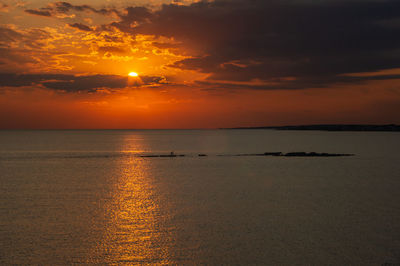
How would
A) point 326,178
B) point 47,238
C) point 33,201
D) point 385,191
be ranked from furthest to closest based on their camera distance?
point 326,178, point 385,191, point 33,201, point 47,238

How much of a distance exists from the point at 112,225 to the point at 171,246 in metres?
5.54

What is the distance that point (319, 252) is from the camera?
17969mm

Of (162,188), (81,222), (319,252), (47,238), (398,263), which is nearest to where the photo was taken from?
(398,263)

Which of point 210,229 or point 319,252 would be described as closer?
point 319,252

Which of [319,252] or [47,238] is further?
[47,238]

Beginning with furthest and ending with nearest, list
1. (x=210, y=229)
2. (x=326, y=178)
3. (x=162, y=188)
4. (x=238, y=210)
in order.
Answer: (x=326, y=178), (x=162, y=188), (x=238, y=210), (x=210, y=229)

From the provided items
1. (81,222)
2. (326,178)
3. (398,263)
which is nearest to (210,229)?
(81,222)

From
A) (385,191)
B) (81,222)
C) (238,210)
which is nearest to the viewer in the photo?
(81,222)

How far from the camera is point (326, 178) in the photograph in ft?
154

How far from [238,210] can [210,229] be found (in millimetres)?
5706

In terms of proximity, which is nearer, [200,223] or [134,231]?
[134,231]

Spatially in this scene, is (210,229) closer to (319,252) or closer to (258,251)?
(258,251)

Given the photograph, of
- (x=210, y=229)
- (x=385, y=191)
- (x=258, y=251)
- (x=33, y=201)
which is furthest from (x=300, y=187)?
(x=33, y=201)

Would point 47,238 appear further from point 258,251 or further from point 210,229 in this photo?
point 258,251
